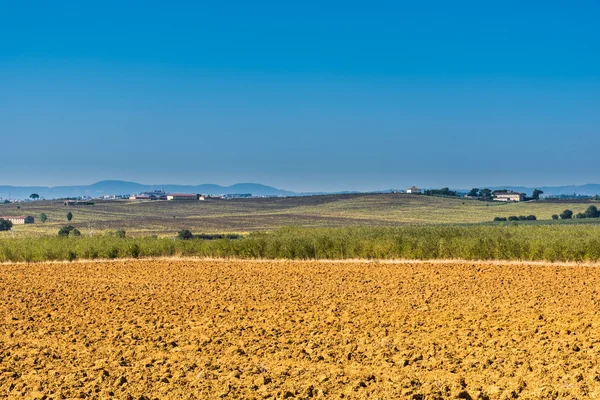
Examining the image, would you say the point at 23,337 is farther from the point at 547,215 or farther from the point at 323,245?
the point at 547,215

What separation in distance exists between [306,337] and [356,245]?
23.5m

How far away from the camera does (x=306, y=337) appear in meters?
16.2

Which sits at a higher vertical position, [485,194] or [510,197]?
[485,194]

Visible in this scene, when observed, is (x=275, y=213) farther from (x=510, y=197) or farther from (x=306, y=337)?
(x=306, y=337)

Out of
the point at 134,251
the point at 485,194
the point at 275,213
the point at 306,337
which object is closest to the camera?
the point at 306,337

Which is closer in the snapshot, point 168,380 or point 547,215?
point 168,380

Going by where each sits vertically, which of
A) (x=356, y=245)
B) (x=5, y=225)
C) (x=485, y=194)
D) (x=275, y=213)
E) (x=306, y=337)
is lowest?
(x=306, y=337)

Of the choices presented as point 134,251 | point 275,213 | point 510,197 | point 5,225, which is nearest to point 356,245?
point 134,251

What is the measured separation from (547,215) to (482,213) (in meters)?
9.74

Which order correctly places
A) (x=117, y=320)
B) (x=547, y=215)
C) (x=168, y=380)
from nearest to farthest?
(x=168, y=380) < (x=117, y=320) < (x=547, y=215)

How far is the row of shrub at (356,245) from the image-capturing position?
117ft

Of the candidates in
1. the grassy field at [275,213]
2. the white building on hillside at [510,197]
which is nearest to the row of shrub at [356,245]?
the grassy field at [275,213]

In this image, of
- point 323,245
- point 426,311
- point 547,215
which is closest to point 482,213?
point 547,215

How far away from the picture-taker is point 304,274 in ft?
102
